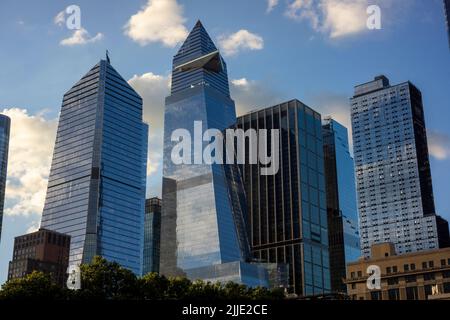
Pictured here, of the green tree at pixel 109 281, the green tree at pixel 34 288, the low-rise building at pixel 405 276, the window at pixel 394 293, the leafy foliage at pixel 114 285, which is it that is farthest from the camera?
the window at pixel 394 293

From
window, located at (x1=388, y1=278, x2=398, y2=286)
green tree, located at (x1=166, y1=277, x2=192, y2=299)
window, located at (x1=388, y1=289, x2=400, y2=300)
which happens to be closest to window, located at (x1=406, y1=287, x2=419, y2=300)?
window, located at (x1=388, y1=289, x2=400, y2=300)

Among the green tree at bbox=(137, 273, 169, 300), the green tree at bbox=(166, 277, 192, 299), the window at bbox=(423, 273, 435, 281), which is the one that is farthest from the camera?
the window at bbox=(423, 273, 435, 281)

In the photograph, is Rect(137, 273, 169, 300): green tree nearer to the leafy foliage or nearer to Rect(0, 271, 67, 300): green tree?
the leafy foliage

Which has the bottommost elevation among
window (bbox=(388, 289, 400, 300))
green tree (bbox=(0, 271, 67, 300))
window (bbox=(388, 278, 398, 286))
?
green tree (bbox=(0, 271, 67, 300))

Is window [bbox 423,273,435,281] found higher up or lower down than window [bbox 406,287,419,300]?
higher up

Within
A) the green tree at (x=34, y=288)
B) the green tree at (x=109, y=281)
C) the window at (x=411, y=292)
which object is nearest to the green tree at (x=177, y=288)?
the green tree at (x=109, y=281)

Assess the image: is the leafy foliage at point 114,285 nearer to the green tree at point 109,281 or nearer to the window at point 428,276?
the green tree at point 109,281

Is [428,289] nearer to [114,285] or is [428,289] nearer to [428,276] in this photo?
[428,276]

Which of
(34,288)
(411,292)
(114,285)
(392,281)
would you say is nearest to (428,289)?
(411,292)
